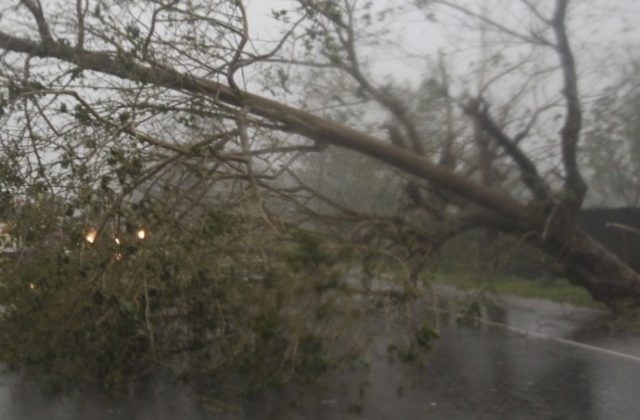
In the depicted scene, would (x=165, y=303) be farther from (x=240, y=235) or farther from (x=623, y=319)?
(x=623, y=319)

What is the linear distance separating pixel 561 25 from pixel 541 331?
4.27m

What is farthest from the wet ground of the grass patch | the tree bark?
the grass patch

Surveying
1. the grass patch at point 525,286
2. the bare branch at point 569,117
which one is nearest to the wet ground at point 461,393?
the grass patch at point 525,286

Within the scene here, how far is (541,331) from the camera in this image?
13.4 meters

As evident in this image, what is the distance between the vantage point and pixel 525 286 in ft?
59.7

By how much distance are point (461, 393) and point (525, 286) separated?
960 centimetres

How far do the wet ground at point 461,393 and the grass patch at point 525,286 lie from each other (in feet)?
7.90

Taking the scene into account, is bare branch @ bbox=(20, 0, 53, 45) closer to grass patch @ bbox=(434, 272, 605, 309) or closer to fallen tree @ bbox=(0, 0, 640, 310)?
fallen tree @ bbox=(0, 0, 640, 310)

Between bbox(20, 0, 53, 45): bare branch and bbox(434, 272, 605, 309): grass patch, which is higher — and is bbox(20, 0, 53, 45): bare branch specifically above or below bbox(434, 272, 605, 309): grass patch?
above

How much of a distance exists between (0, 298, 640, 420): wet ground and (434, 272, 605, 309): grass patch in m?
2.41

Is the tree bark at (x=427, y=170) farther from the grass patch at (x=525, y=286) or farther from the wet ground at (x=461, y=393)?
the wet ground at (x=461, y=393)

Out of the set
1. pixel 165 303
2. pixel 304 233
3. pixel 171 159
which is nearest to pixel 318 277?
pixel 304 233

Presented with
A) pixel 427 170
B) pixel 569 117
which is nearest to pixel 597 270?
pixel 569 117

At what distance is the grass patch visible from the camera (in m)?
14.5
